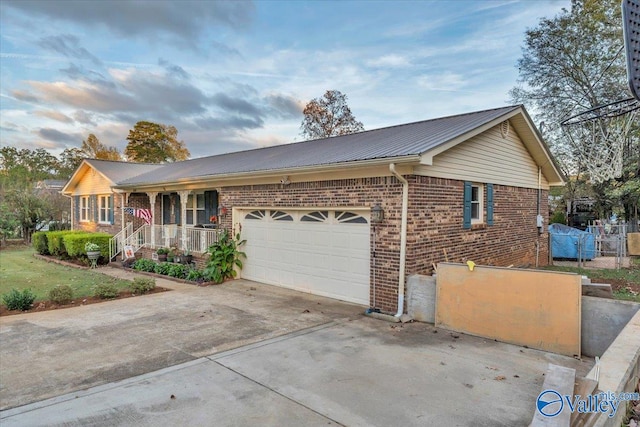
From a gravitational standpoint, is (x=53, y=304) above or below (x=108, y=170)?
below

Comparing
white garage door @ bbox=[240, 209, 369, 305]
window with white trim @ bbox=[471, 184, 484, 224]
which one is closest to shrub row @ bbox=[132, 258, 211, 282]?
white garage door @ bbox=[240, 209, 369, 305]

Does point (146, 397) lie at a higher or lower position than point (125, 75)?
lower

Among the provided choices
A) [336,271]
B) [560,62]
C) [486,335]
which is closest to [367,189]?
[336,271]

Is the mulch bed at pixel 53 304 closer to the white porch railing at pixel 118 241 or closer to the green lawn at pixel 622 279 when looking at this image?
the white porch railing at pixel 118 241

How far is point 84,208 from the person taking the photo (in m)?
20.0

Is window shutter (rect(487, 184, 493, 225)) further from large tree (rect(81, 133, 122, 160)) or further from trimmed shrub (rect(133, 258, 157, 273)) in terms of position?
large tree (rect(81, 133, 122, 160))

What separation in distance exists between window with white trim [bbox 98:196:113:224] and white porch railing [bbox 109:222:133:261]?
2.34m

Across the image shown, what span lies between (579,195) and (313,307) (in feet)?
91.0

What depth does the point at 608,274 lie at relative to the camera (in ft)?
36.2

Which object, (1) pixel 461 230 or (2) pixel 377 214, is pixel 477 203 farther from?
(2) pixel 377 214

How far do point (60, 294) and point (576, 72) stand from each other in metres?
25.0

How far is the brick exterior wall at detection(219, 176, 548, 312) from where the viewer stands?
23.4ft

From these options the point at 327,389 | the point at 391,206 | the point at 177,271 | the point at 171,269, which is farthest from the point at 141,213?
the point at 327,389

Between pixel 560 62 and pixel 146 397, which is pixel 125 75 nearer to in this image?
pixel 146 397
